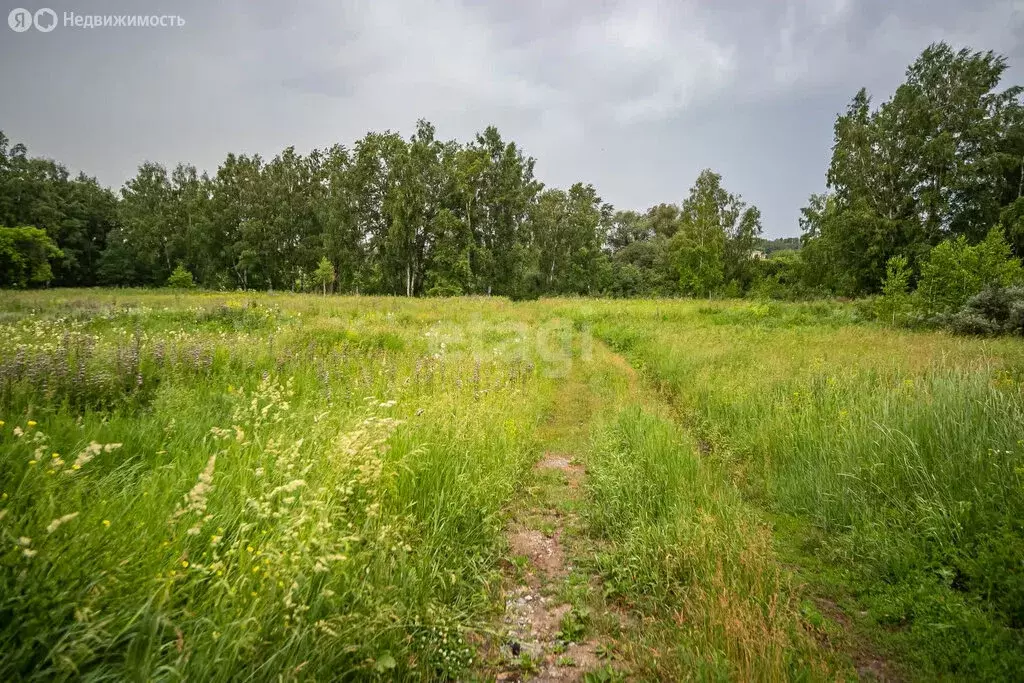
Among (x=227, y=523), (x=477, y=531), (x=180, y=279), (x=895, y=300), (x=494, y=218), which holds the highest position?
(x=494, y=218)

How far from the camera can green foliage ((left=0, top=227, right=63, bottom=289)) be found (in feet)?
44.3

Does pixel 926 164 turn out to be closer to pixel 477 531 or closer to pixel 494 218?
pixel 494 218

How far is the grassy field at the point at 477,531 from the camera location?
201 centimetres

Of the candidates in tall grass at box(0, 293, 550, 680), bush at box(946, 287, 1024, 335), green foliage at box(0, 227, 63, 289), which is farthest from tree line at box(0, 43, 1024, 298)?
tall grass at box(0, 293, 550, 680)

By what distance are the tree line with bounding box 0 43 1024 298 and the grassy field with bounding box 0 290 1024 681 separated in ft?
58.6

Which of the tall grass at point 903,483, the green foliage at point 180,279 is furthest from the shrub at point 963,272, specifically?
the green foliage at point 180,279

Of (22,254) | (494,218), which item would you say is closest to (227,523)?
(22,254)

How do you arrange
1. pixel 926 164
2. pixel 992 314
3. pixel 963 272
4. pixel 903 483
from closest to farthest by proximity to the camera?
1. pixel 903 483
2. pixel 992 314
3. pixel 963 272
4. pixel 926 164

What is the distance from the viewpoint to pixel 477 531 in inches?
150

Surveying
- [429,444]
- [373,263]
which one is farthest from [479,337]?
[373,263]

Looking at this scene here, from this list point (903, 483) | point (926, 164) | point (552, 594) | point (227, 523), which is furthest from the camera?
point (926, 164)

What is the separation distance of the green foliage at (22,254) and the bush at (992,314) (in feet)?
109

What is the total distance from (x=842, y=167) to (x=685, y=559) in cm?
4963

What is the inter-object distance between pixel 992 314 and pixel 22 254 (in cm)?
3611
